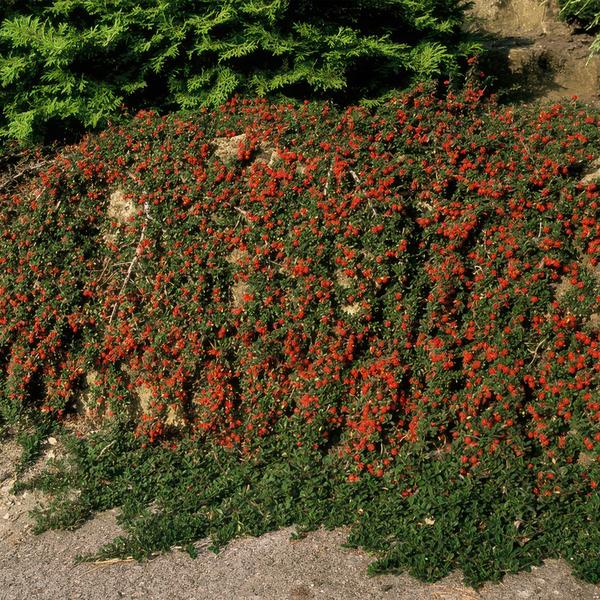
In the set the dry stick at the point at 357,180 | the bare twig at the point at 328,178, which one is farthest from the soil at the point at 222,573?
the bare twig at the point at 328,178

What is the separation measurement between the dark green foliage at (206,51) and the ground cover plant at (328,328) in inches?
16.9

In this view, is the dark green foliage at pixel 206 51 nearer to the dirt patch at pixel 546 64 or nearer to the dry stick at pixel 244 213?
the dry stick at pixel 244 213

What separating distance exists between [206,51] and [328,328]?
2670 millimetres

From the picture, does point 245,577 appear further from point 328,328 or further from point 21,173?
point 21,173

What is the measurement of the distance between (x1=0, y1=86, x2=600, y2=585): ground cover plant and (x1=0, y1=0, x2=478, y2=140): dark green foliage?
1.41 feet

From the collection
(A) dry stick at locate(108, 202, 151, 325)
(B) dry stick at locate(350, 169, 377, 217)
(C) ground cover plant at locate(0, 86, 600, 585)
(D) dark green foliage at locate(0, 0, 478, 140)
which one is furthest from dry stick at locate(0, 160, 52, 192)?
(B) dry stick at locate(350, 169, 377, 217)

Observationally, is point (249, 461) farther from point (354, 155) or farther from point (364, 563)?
point (354, 155)

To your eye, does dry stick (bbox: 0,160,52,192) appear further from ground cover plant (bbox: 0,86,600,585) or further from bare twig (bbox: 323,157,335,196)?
bare twig (bbox: 323,157,335,196)

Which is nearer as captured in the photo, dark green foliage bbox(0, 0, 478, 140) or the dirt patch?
dark green foliage bbox(0, 0, 478, 140)

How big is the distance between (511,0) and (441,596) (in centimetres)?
858

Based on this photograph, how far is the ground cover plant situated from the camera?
4086mm

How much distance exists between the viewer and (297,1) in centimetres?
562

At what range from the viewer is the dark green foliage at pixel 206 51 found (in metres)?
5.57

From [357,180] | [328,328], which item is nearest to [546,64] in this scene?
[357,180]
